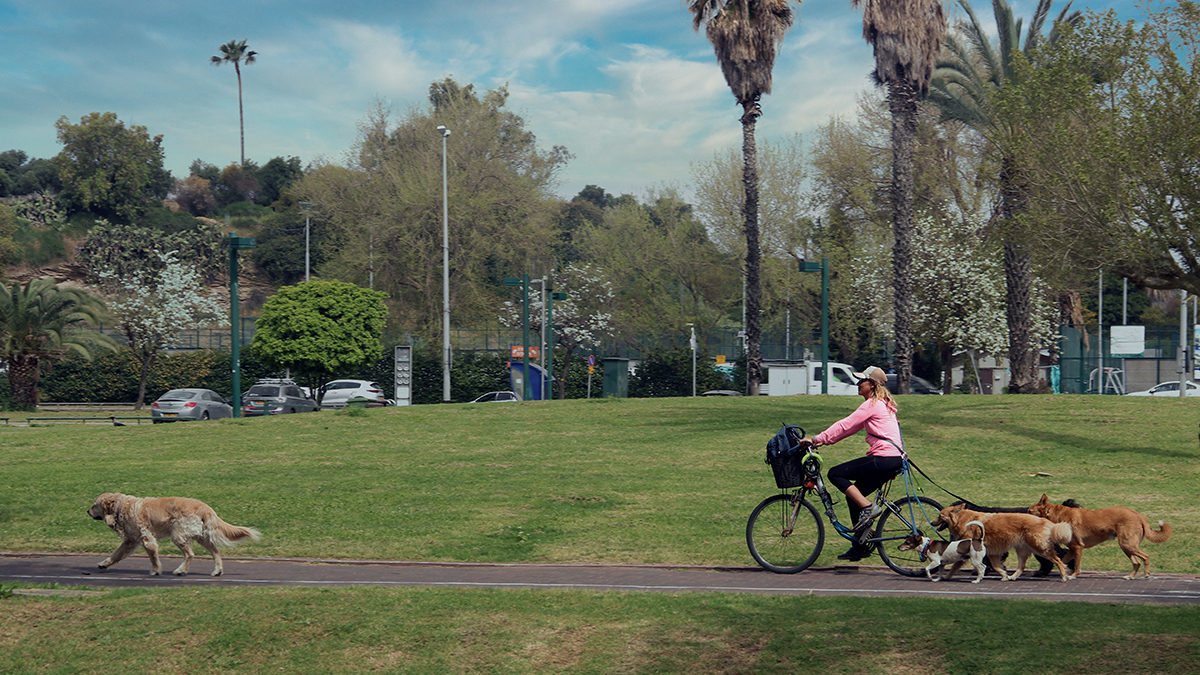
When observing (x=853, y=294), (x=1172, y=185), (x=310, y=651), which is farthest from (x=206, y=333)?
(x=310, y=651)

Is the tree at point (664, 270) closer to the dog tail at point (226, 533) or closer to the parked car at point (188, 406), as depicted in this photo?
the parked car at point (188, 406)

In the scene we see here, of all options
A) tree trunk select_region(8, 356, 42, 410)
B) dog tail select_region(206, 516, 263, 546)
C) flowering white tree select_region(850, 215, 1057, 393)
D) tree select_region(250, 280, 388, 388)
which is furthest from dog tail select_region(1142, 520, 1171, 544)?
tree trunk select_region(8, 356, 42, 410)

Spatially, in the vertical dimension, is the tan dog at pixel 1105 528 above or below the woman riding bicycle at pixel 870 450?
below

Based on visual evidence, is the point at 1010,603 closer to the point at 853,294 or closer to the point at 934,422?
the point at 934,422

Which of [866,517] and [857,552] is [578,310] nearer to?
[857,552]

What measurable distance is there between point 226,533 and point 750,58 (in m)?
28.9

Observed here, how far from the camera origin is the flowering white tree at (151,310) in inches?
1742

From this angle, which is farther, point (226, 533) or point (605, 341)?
point (605, 341)

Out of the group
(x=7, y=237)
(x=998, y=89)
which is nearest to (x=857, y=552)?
(x=998, y=89)

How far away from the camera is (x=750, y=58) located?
3384 cm

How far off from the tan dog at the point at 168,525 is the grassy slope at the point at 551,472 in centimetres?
125

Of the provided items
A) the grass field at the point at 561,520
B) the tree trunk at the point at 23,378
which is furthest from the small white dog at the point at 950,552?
the tree trunk at the point at 23,378

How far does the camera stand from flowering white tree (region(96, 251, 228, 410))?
44.2 meters

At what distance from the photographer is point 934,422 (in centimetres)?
2047
